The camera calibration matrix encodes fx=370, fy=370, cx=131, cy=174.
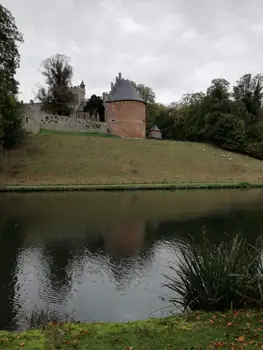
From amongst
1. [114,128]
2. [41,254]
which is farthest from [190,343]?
Answer: [114,128]

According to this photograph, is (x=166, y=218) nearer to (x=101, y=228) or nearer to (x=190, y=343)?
(x=101, y=228)

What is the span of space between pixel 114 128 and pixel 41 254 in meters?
44.8

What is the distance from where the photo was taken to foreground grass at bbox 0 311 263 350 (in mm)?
4555

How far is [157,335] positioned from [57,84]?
5521 centimetres

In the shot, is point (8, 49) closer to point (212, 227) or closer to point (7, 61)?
point (7, 61)

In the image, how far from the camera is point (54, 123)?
168 feet

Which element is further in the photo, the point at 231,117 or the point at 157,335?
the point at 231,117

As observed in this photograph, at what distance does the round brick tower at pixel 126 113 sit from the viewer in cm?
5403

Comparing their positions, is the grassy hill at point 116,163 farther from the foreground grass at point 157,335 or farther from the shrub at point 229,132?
the foreground grass at point 157,335

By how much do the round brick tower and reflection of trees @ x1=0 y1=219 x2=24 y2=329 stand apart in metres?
39.3

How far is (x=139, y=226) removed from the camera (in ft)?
52.0

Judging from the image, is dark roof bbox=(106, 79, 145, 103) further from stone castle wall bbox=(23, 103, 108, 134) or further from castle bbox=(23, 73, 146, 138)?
stone castle wall bbox=(23, 103, 108, 134)

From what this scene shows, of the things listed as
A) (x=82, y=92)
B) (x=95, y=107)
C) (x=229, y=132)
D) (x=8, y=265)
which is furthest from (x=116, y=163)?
(x=82, y=92)

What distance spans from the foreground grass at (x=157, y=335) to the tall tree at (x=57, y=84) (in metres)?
53.6
